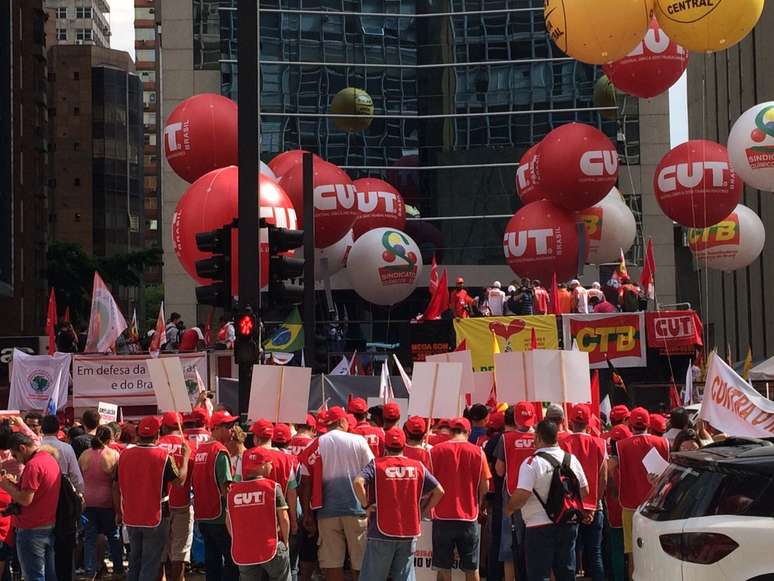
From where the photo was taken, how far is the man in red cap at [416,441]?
429 inches

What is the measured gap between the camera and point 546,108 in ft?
171

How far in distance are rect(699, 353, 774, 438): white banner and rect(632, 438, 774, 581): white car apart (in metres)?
2.94

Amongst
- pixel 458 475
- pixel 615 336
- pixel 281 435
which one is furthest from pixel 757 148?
pixel 281 435

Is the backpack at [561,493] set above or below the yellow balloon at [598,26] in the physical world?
below

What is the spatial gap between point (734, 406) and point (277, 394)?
162 inches

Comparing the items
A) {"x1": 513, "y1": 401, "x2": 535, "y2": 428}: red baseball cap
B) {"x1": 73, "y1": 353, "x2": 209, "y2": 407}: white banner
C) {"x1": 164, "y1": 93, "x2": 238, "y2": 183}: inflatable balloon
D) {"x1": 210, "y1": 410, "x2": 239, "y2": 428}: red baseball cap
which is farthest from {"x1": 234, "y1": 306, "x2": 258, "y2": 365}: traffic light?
{"x1": 164, "y1": 93, "x2": 238, "y2": 183}: inflatable balloon

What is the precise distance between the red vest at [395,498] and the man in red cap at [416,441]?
0.64 metres

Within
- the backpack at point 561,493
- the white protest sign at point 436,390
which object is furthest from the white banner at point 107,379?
the backpack at point 561,493

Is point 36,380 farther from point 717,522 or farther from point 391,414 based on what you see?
point 717,522

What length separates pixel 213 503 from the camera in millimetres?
11539

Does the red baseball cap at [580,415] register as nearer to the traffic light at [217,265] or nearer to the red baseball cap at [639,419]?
the red baseball cap at [639,419]

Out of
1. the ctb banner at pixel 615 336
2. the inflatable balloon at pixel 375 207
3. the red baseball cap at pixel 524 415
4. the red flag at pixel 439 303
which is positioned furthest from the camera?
the inflatable balloon at pixel 375 207

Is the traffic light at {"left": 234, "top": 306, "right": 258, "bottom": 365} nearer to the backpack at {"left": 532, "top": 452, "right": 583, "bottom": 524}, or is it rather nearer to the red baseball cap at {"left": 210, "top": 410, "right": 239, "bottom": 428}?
the red baseball cap at {"left": 210, "top": 410, "right": 239, "bottom": 428}

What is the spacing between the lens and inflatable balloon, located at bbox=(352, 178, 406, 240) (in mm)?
30609
